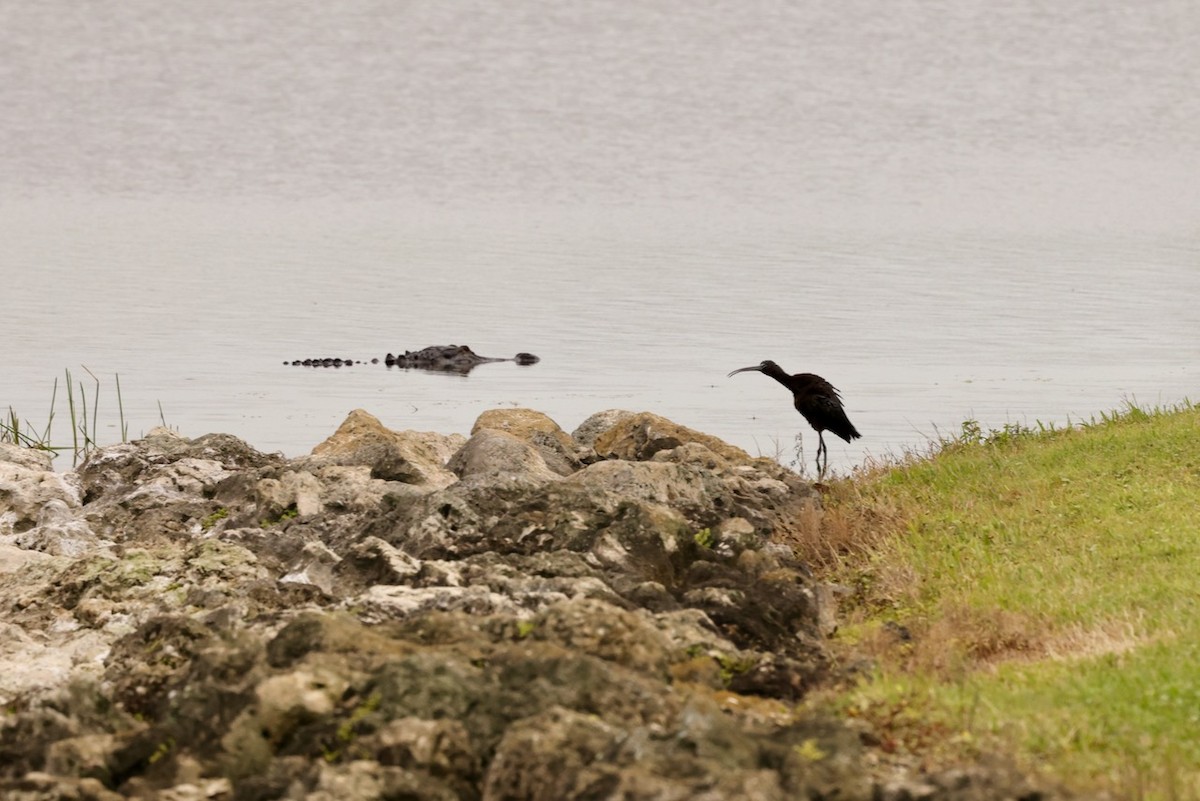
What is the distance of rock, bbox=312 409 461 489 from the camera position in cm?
1744

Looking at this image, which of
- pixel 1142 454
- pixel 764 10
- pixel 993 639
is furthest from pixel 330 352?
pixel 764 10

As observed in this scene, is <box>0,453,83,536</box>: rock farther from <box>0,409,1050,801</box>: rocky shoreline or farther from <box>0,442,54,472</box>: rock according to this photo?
<box>0,442,54,472</box>: rock

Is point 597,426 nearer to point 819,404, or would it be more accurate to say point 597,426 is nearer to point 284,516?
point 819,404

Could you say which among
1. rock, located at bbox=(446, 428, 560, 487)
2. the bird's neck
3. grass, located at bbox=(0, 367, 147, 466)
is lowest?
rock, located at bbox=(446, 428, 560, 487)

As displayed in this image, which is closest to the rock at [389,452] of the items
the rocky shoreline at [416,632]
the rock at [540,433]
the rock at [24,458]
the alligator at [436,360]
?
the rocky shoreline at [416,632]

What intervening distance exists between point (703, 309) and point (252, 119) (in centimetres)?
8070

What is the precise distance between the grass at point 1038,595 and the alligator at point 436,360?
55.3ft

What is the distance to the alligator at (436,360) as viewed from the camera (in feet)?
119

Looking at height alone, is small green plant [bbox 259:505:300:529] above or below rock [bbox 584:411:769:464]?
below

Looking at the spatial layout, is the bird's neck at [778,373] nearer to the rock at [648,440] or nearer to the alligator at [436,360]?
the rock at [648,440]

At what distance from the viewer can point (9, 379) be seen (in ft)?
109

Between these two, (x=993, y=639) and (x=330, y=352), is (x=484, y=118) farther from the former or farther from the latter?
(x=993, y=639)

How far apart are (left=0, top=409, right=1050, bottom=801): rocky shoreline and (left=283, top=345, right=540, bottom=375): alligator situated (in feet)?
54.2

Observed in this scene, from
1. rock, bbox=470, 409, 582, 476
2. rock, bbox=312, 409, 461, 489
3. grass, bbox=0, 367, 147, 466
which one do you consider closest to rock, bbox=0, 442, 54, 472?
grass, bbox=0, 367, 147, 466
